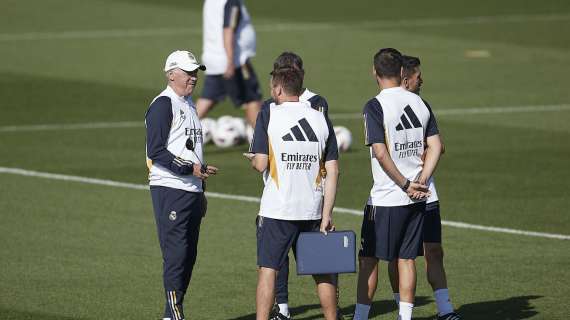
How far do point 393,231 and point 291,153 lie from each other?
112 cm

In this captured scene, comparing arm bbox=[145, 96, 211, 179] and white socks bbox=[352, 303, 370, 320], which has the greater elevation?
arm bbox=[145, 96, 211, 179]

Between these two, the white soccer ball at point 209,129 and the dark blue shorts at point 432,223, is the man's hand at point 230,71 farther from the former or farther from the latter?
the dark blue shorts at point 432,223

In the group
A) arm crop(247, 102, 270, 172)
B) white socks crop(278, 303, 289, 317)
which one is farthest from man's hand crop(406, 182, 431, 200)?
white socks crop(278, 303, 289, 317)

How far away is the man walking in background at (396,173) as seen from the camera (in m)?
10.5

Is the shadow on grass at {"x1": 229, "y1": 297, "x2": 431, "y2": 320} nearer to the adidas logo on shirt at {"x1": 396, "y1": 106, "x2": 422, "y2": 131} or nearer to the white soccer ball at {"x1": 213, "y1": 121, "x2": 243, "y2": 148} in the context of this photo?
the adidas logo on shirt at {"x1": 396, "y1": 106, "x2": 422, "y2": 131}

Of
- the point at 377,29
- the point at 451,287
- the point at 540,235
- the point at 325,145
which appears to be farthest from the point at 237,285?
the point at 377,29

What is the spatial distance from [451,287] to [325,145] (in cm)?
306

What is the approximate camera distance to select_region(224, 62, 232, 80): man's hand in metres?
19.5

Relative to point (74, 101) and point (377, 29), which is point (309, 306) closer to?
point (74, 101)

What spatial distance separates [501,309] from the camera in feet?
39.0

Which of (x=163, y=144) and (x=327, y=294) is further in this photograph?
(x=163, y=144)

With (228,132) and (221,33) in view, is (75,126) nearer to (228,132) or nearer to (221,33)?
(228,132)

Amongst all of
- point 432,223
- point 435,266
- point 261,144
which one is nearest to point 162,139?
point 261,144

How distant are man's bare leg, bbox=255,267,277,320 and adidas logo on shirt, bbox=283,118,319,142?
105 cm
